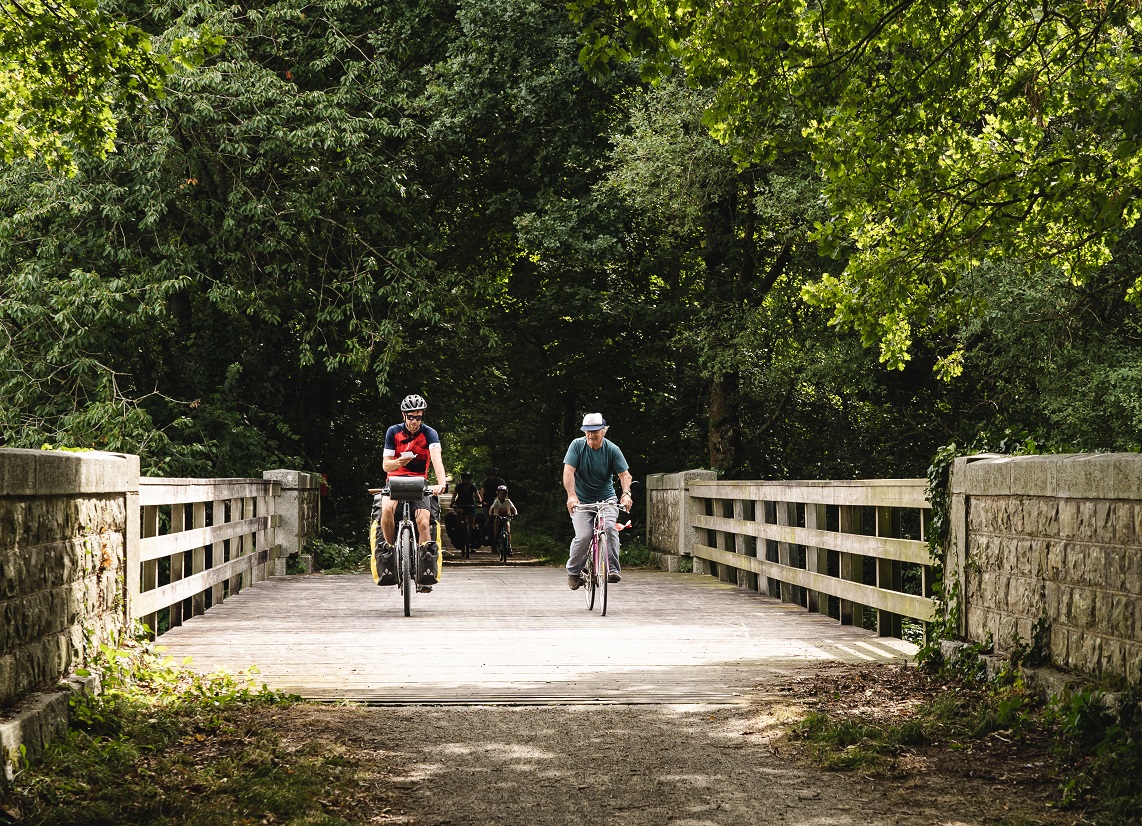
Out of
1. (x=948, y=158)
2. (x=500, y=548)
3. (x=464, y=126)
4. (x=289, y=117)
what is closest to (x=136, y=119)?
(x=289, y=117)

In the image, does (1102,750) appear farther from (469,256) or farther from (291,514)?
(469,256)

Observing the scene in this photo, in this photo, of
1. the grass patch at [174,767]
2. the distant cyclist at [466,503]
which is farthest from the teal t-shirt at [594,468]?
the distant cyclist at [466,503]

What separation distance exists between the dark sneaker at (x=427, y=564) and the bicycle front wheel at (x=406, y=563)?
0.25ft

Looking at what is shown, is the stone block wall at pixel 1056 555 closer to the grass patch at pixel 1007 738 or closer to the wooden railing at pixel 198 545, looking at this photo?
the grass patch at pixel 1007 738

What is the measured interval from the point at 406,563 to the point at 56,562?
554cm

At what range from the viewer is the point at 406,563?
1142cm

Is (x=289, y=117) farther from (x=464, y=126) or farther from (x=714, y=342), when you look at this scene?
(x=714, y=342)

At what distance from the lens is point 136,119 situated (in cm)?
1836

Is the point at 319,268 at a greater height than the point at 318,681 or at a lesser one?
greater

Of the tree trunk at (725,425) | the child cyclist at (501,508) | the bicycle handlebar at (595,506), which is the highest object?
the tree trunk at (725,425)

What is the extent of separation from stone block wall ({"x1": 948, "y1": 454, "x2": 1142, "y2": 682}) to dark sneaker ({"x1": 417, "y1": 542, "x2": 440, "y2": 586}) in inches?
207

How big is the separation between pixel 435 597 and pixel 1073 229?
7605 millimetres

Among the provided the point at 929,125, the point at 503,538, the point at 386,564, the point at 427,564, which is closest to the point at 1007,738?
the point at 427,564

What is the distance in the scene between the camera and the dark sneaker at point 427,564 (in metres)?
11.7
